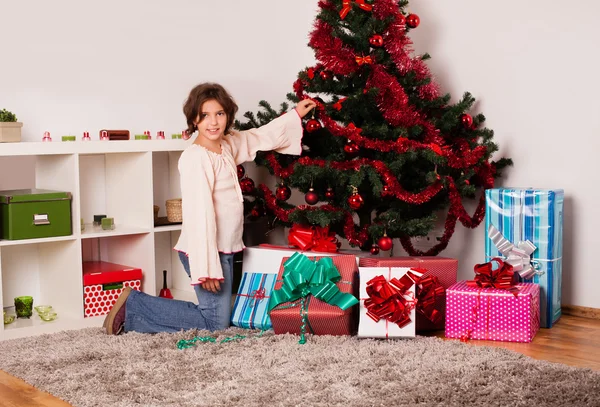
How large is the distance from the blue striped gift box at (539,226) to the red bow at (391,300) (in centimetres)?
54

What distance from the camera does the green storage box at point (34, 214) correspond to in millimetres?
3191

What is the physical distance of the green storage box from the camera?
3191 mm

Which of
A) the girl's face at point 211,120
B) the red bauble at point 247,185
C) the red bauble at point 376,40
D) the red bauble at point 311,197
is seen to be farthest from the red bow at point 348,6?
the red bauble at point 247,185

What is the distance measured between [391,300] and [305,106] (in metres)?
0.97

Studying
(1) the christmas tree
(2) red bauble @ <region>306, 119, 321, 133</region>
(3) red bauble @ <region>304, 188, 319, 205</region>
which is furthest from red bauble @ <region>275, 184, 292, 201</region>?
(2) red bauble @ <region>306, 119, 321, 133</region>

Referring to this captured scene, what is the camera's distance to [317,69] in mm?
3406

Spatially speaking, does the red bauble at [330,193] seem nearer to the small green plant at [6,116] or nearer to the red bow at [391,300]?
the red bow at [391,300]

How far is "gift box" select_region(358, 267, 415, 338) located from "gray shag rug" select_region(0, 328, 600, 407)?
48 mm

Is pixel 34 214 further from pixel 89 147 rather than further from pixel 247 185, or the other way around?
pixel 247 185

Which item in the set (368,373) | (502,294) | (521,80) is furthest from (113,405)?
(521,80)

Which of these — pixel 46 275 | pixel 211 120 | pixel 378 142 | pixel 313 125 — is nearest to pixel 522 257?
pixel 378 142

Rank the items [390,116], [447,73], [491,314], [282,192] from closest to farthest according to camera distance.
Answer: [491,314] → [390,116] → [282,192] → [447,73]

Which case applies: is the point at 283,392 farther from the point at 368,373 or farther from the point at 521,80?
the point at 521,80

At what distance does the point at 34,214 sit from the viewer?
3.24 metres
